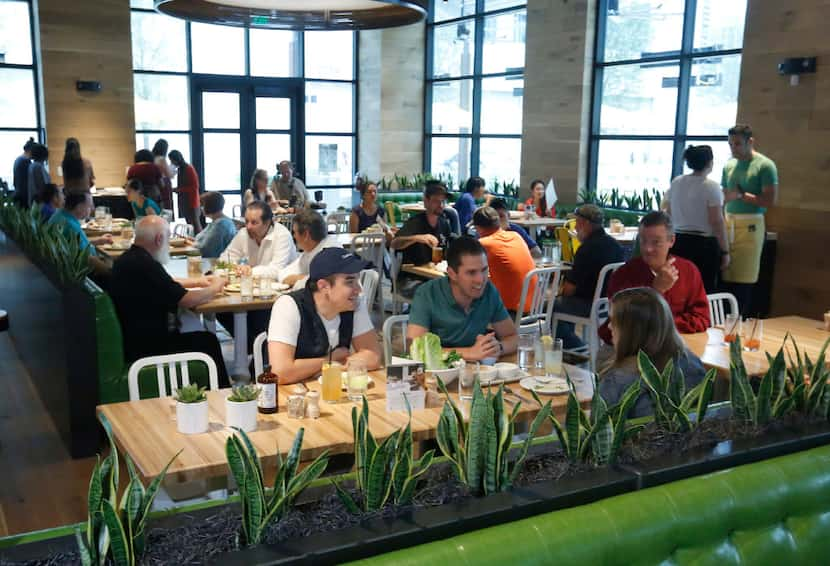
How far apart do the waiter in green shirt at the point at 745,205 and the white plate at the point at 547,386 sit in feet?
12.7

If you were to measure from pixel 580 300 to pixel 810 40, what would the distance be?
343 cm

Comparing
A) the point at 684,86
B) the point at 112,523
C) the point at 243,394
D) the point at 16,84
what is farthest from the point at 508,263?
the point at 16,84

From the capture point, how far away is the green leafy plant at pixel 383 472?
175 centimetres

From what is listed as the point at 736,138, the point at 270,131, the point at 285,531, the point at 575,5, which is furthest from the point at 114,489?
the point at 270,131

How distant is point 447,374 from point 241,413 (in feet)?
2.83

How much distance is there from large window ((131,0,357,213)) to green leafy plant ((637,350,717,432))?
38.8 ft

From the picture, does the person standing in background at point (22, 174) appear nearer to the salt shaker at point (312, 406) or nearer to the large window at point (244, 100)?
the large window at point (244, 100)

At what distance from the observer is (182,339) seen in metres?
4.87

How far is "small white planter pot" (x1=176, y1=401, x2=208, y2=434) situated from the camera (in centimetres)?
262

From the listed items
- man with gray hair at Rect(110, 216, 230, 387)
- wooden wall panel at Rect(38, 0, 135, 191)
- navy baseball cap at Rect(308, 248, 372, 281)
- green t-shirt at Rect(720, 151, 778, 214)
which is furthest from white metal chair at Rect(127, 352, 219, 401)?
wooden wall panel at Rect(38, 0, 135, 191)

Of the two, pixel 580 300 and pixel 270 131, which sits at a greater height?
pixel 270 131

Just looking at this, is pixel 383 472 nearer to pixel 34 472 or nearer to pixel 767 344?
pixel 767 344

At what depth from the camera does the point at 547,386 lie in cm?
317

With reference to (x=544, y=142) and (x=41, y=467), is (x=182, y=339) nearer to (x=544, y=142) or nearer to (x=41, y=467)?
(x=41, y=467)
